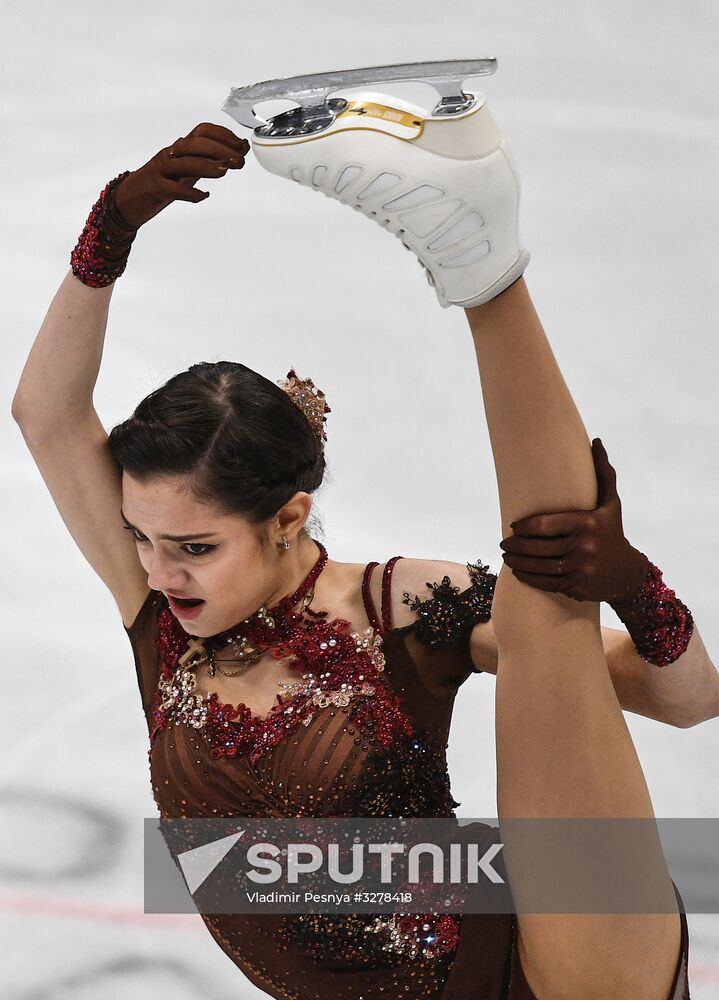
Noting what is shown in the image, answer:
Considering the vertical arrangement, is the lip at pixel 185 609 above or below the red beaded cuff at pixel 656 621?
above

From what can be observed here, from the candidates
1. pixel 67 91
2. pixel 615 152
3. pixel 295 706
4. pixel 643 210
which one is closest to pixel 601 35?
pixel 615 152

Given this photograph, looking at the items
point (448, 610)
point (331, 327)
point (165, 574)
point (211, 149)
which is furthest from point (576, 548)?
point (331, 327)

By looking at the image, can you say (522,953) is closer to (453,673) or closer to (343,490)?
(453,673)

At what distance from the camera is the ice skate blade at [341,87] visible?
5.10ft

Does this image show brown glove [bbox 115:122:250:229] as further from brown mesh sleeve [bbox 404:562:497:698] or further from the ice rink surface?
the ice rink surface

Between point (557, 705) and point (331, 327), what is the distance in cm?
256

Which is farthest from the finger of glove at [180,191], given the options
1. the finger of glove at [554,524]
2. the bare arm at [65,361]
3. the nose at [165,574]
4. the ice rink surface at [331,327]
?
the ice rink surface at [331,327]

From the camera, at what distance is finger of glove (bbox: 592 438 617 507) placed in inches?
69.5

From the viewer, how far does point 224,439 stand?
6.34 ft

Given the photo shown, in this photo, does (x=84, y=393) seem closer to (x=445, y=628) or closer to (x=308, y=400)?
(x=308, y=400)

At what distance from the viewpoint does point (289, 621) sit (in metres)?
2.08

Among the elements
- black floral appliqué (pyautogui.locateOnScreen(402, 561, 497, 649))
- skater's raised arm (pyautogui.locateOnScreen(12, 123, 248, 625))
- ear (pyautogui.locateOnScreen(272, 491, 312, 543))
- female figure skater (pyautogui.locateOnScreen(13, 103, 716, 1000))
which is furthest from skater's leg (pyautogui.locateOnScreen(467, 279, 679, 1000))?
skater's raised arm (pyautogui.locateOnScreen(12, 123, 248, 625))

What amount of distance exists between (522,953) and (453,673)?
404 mm

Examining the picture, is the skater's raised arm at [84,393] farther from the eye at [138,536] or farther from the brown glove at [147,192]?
the eye at [138,536]
